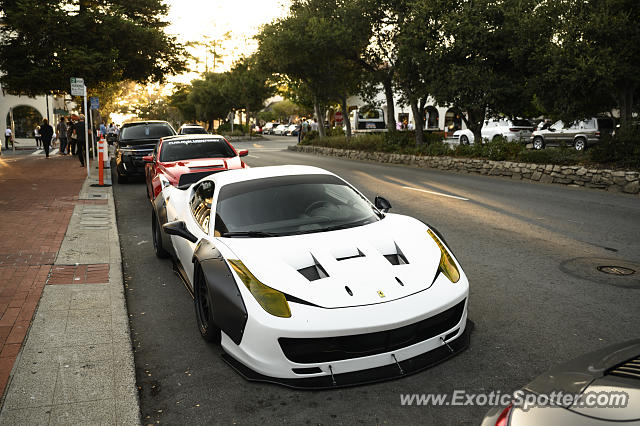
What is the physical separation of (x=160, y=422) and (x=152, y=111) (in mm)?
120863

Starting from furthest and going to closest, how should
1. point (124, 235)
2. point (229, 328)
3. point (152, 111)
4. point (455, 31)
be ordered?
point (152, 111), point (455, 31), point (124, 235), point (229, 328)

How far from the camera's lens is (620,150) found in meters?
14.8

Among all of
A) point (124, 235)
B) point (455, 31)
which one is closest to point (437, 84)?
point (455, 31)

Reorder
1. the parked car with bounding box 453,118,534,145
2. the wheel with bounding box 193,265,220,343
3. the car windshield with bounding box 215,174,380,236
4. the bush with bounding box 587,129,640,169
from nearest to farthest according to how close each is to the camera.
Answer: the wheel with bounding box 193,265,220,343 < the car windshield with bounding box 215,174,380,236 < the bush with bounding box 587,129,640,169 < the parked car with bounding box 453,118,534,145

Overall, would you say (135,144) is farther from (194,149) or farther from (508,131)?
(508,131)

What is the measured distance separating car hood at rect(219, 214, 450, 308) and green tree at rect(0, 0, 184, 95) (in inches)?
853

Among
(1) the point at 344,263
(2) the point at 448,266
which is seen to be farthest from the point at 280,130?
(1) the point at 344,263

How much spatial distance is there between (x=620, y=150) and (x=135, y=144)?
1441cm

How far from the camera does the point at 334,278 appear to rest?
11.9 ft

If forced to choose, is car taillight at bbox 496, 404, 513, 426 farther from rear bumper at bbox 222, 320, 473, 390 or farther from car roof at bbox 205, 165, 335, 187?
car roof at bbox 205, 165, 335, 187

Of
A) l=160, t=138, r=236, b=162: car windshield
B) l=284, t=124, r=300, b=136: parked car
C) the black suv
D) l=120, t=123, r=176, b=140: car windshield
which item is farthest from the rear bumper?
l=284, t=124, r=300, b=136: parked car

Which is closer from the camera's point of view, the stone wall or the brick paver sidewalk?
the brick paver sidewalk

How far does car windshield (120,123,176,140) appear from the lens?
17.5 m

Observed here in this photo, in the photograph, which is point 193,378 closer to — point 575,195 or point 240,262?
point 240,262
